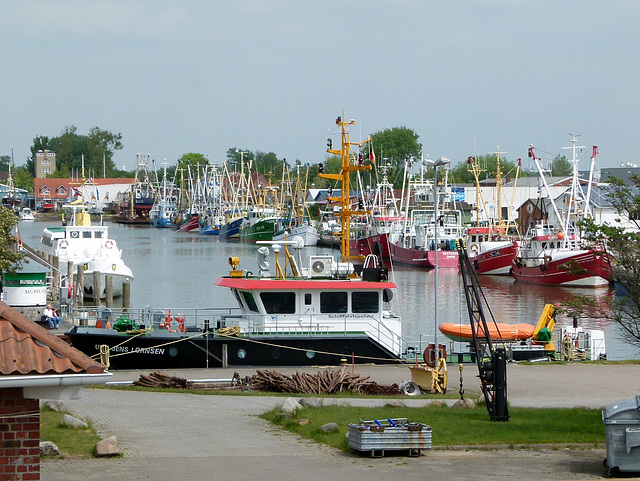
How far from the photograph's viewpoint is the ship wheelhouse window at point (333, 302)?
30.2 m

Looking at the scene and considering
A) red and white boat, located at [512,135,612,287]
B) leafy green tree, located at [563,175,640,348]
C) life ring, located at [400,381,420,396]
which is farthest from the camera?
red and white boat, located at [512,135,612,287]

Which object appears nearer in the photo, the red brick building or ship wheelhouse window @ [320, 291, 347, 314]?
the red brick building

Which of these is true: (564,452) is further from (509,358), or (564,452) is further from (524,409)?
(509,358)

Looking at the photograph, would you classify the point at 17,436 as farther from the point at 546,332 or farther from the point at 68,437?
the point at 546,332

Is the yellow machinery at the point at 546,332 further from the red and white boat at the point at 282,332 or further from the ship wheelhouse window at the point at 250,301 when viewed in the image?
the ship wheelhouse window at the point at 250,301

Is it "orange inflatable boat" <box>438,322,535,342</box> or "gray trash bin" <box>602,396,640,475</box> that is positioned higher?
"gray trash bin" <box>602,396,640,475</box>

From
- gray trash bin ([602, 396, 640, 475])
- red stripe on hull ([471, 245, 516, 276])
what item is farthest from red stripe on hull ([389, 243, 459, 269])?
gray trash bin ([602, 396, 640, 475])

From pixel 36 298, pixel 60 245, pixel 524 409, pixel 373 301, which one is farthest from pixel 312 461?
pixel 60 245

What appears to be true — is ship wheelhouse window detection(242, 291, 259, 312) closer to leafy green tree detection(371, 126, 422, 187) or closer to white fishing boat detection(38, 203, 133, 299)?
white fishing boat detection(38, 203, 133, 299)

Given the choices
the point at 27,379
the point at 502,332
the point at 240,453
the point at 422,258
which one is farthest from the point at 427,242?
the point at 27,379

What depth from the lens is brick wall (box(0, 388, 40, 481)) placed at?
10320 millimetres

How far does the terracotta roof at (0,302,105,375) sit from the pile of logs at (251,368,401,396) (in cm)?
1498

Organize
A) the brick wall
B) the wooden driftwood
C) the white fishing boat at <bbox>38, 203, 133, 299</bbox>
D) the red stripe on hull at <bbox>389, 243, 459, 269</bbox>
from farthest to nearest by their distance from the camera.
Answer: the red stripe on hull at <bbox>389, 243, 459, 269</bbox> → the white fishing boat at <bbox>38, 203, 133, 299</bbox> → the wooden driftwood → the brick wall

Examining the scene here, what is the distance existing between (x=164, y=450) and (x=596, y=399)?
1214 cm
